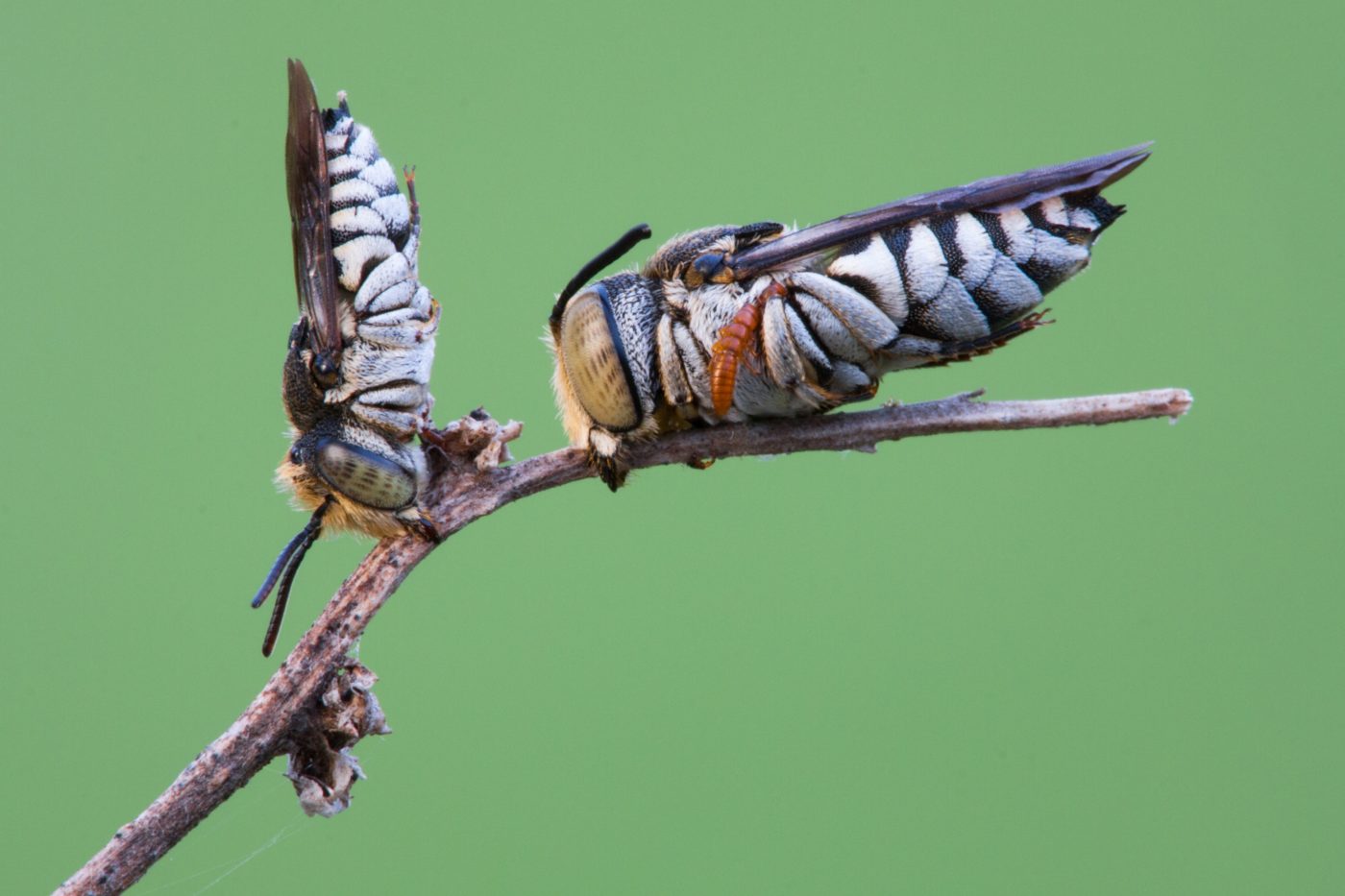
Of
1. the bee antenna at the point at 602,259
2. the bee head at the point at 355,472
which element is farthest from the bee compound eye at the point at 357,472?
the bee antenna at the point at 602,259

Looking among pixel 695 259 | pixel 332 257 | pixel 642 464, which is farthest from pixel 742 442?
pixel 332 257

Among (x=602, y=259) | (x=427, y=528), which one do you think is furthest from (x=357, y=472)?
(x=602, y=259)

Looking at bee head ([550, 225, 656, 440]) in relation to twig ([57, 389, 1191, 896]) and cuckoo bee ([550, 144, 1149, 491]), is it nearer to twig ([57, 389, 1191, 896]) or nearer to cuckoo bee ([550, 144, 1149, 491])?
cuckoo bee ([550, 144, 1149, 491])

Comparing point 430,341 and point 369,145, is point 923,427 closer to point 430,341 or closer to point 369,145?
point 430,341

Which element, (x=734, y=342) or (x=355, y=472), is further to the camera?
(x=355, y=472)

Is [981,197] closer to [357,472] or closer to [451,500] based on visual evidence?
[451,500]

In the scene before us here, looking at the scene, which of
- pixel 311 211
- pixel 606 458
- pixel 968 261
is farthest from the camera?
pixel 606 458

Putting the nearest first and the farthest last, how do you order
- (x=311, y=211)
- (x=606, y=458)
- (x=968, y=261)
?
(x=968, y=261) → (x=311, y=211) → (x=606, y=458)
